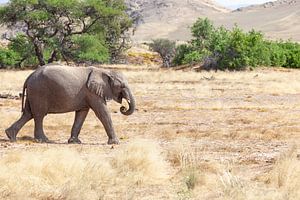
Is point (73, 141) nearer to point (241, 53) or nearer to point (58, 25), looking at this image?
point (241, 53)

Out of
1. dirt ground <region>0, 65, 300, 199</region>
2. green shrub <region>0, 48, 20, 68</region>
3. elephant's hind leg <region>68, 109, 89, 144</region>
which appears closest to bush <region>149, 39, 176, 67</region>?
green shrub <region>0, 48, 20, 68</region>

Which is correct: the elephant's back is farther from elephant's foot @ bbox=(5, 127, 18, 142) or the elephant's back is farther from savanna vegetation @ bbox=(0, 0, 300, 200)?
savanna vegetation @ bbox=(0, 0, 300, 200)

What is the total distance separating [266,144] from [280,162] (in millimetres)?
4728

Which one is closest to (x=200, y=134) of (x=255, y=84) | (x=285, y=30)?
(x=255, y=84)

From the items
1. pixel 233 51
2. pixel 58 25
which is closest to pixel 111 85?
pixel 233 51

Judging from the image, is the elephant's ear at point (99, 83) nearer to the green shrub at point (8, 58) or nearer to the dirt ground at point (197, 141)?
the dirt ground at point (197, 141)

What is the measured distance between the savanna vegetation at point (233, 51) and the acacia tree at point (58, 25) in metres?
8.96

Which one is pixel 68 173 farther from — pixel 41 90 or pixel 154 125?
pixel 154 125

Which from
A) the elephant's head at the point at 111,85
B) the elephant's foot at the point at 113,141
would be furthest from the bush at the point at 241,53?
the elephant's foot at the point at 113,141

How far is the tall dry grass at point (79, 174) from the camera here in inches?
390

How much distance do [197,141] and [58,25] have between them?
46.1 meters

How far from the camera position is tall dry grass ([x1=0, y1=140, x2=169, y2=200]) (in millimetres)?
9906

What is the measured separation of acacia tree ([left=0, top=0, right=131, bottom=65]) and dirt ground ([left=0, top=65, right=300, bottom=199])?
21.6m

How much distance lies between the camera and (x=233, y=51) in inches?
2183
